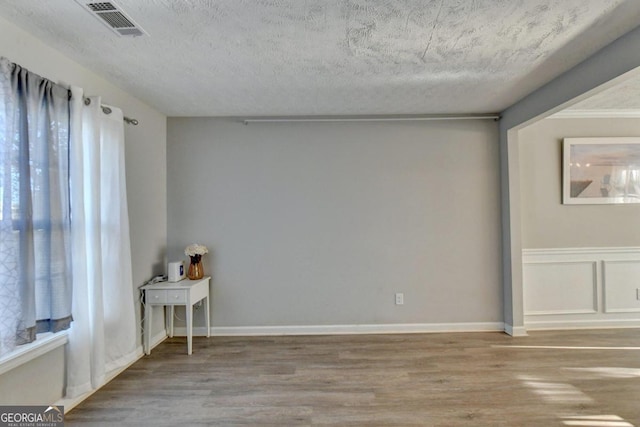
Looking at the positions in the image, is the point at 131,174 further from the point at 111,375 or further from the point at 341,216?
the point at 341,216

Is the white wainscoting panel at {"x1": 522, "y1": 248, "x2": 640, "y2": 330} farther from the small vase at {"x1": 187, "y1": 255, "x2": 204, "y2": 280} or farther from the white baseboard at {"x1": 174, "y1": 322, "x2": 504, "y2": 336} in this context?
the small vase at {"x1": 187, "y1": 255, "x2": 204, "y2": 280}

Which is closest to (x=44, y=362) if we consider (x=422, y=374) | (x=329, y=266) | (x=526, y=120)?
(x=329, y=266)

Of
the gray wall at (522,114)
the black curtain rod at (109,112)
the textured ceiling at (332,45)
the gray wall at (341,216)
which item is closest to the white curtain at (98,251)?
the black curtain rod at (109,112)

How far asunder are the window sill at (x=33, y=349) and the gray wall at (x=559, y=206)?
4384 millimetres

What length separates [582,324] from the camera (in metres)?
3.55

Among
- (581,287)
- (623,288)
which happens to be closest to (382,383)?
(581,287)

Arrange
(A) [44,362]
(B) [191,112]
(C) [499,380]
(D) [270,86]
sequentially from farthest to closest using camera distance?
(B) [191,112], (D) [270,86], (C) [499,380], (A) [44,362]

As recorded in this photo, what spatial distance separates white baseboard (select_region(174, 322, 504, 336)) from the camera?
3484 millimetres

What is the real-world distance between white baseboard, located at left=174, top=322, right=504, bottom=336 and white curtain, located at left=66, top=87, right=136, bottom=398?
105 centimetres

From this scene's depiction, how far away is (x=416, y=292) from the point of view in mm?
3527

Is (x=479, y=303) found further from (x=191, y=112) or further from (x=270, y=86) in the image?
(x=191, y=112)

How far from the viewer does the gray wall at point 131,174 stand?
1.86 meters

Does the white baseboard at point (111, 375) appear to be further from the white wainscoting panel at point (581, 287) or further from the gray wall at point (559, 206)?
the gray wall at point (559, 206)

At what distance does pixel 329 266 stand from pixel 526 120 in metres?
2.48
